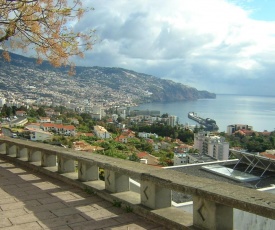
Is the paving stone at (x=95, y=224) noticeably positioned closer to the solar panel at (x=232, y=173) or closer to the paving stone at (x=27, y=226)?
the paving stone at (x=27, y=226)

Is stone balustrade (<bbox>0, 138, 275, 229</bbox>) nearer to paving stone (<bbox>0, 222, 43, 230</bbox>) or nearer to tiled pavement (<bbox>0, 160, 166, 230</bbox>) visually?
tiled pavement (<bbox>0, 160, 166, 230</bbox>)

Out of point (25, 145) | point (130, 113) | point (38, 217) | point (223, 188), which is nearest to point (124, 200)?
point (38, 217)

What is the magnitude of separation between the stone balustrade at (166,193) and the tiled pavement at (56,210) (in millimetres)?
141

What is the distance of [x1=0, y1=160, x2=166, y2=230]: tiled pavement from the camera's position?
3320mm

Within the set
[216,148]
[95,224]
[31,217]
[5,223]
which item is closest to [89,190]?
[31,217]

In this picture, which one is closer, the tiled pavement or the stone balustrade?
the stone balustrade

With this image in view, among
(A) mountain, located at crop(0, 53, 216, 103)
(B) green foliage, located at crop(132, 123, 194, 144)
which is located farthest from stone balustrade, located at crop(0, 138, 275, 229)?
(A) mountain, located at crop(0, 53, 216, 103)

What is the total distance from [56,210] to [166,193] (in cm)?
126

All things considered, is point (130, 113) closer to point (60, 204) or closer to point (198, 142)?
point (198, 142)

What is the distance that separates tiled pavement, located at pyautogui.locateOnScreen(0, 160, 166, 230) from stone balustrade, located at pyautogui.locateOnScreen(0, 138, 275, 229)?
14 cm

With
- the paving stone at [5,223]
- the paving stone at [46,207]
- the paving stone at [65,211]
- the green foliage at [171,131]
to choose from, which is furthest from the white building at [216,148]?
the paving stone at [5,223]

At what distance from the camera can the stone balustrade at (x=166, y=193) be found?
261cm

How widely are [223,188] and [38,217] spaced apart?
6.40 feet

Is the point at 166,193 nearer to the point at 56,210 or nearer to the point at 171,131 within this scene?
the point at 56,210
